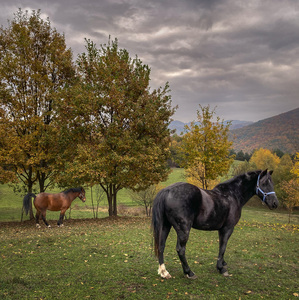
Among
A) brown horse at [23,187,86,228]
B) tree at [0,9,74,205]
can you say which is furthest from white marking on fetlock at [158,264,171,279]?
tree at [0,9,74,205]

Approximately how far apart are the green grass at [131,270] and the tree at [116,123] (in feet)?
21.9

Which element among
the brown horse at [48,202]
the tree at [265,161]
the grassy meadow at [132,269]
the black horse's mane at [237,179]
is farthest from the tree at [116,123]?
the tree at [265,161]

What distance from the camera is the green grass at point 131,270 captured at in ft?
18.8

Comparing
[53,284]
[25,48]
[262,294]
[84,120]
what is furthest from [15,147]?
[262,294]

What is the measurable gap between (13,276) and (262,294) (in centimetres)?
653

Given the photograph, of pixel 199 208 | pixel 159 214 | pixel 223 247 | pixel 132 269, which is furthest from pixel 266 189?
pixel 132 269

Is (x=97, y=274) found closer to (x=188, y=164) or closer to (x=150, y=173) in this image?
(x=150, y=173)

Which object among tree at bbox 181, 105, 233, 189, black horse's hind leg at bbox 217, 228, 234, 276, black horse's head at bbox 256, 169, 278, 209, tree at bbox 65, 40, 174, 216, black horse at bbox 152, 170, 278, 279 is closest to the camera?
black horse at bbox 152, 170, 278, 279

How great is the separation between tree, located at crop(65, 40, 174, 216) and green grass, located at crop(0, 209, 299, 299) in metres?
6.68

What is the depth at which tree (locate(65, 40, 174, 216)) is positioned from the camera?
17375 mm

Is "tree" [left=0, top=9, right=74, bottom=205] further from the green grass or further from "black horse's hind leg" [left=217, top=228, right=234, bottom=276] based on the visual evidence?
"black horse's hind leg" [left=217, top=228, right=234, bottom=276]

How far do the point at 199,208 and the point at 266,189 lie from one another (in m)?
2.44

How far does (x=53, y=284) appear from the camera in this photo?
6.12 m

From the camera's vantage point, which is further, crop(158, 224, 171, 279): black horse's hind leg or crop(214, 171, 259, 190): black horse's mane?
crop(214, 171, 259, 190): black horse's mane
